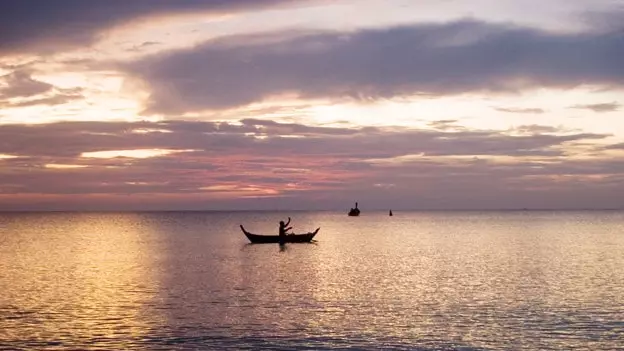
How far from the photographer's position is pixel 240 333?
3014cm

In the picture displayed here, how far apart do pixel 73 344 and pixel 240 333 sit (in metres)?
6.52

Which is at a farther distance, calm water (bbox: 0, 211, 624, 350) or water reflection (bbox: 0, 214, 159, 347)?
water reflection (bbox: 0, 214, 159, 347)

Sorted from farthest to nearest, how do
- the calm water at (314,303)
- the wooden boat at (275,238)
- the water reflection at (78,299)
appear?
the wooden boat at (275,238)
the water reflection at (78,299)
the calm water at (314,303)

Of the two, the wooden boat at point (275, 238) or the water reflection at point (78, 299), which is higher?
the wooden boat at point (275, 238)

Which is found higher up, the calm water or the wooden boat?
the wooden boat

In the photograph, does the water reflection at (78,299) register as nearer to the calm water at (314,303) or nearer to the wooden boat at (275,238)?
the calm water at (314,303)

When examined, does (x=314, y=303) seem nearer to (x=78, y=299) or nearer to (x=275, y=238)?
(x=78, y=299)

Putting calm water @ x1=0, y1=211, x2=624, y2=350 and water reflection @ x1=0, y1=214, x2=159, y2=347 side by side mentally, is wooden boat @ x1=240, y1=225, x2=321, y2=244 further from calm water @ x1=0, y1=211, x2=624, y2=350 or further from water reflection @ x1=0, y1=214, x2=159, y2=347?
water reflection @ x1=0, y1=214, x2=159, y2=347

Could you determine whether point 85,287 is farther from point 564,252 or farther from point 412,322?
point 564,252

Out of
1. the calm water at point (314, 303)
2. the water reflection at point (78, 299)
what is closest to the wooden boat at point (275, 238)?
the calm water at point (314, 303)

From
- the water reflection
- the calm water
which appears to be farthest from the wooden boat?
the water reflection

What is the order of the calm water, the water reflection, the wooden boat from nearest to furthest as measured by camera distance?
the calm water → the water reflection → the wooden boat

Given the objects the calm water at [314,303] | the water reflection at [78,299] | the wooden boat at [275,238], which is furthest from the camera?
the wooden boat at [275,238]

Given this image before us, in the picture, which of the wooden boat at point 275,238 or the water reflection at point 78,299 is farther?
the wooden boat at point 275,238
